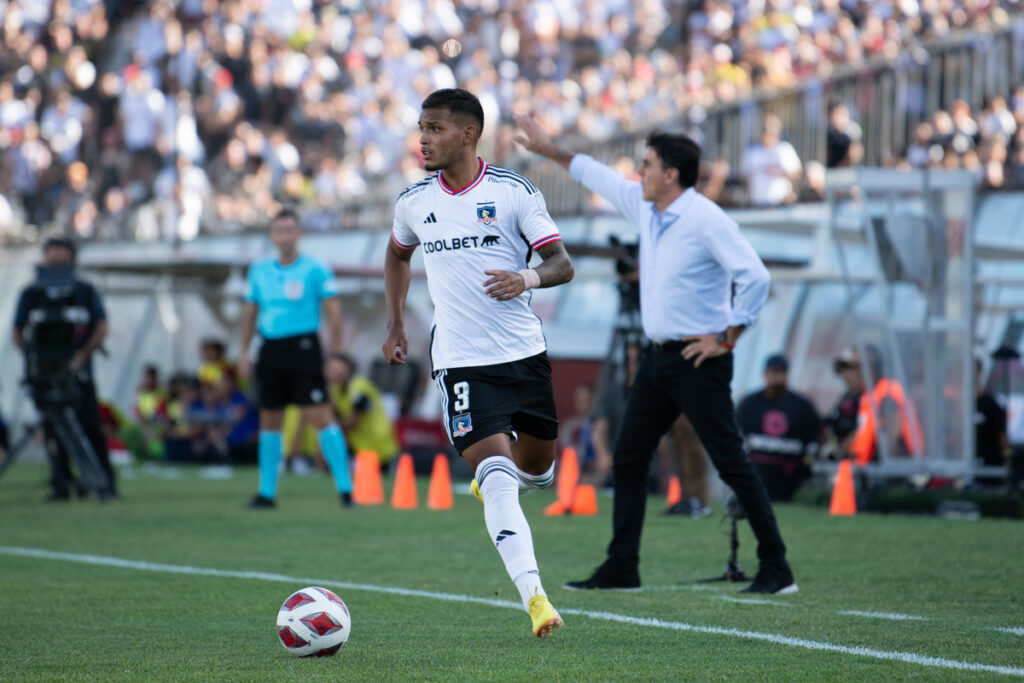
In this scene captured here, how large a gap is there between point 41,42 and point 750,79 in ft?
58.1

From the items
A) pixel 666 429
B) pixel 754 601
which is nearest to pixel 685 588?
pixel 754 601

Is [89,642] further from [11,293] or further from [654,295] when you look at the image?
[11,293]

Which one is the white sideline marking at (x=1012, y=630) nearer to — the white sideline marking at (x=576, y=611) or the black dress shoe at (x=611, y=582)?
the white sideline marking at (x=576, y=611)

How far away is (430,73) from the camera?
27.8 m

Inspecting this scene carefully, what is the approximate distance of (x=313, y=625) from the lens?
5.17 metres

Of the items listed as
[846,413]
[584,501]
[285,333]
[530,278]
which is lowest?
[584,501]

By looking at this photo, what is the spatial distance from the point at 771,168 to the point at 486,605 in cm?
1129

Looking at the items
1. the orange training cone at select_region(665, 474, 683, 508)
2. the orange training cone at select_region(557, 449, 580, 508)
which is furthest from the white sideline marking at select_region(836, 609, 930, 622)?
the orange training cone at select_region(557, 449, 580, 508)

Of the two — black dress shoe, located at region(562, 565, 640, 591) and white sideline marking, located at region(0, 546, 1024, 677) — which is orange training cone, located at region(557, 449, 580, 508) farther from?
black dress shoe, located at region(562, 565, 640, 591)

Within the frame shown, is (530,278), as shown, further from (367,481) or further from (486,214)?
(367,481)

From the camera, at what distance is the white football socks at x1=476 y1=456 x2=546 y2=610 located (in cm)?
530

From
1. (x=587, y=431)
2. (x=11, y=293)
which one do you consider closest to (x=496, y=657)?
(x=587, y=431)

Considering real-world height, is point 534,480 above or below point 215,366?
above

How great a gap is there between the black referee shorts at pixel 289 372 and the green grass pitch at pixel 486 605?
0.98m
